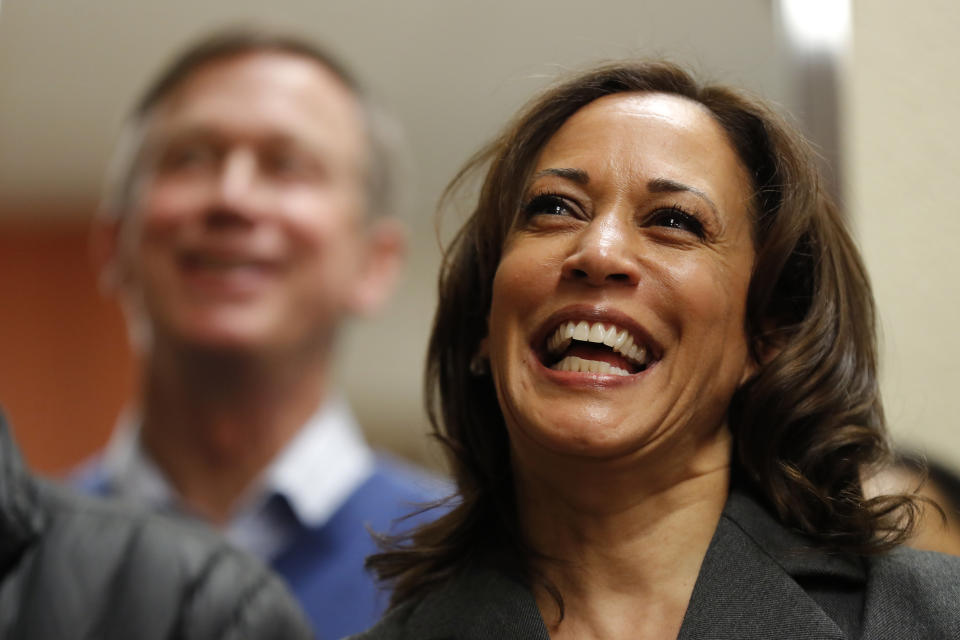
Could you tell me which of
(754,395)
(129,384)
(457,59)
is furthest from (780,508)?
(129,384)

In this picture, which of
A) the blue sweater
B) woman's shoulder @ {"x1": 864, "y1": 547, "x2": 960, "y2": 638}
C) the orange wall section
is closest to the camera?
woman's shoulder @ {"x1": 864, "y1": 547, "x2": 960, "y2": 638}

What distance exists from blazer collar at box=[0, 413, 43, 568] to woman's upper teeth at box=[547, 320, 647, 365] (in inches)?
19.9

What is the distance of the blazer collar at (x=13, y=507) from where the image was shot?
0.98 metres

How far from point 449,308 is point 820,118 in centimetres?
45

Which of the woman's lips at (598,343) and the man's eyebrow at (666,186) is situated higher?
the man's eyebrow at (666,186)

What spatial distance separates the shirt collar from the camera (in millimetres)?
1512

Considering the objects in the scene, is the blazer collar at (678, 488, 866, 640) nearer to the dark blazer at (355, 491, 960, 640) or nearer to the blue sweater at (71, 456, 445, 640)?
the dark blazer at (355, 491, 960, 640)

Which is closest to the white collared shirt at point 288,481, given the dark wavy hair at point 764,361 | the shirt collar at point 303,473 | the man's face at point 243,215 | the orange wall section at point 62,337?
the shirt collar at point 303,473

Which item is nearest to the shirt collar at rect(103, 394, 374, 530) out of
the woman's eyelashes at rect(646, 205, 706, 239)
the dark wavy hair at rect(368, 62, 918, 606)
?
the dark wavy hair at rect(368, 62, 918, 606)

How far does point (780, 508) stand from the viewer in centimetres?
83

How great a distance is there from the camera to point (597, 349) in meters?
0.80

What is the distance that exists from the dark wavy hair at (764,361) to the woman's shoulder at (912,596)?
2 centimetres

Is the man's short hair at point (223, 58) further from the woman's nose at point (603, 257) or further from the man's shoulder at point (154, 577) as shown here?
the woman's nose at point (603, 257)

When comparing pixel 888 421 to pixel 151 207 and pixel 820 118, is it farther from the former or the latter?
pixel 151 207
